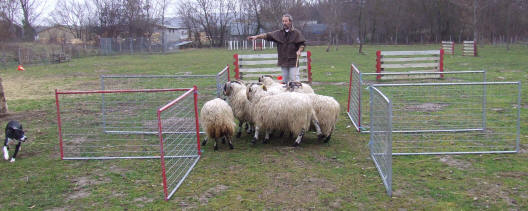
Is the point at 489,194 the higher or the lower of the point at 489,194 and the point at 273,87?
the lower

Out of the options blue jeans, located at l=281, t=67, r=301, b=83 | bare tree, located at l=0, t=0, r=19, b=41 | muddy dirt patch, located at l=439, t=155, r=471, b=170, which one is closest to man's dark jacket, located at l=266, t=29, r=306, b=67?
blue jeans, located at l=281, t=67, r=301, b=83

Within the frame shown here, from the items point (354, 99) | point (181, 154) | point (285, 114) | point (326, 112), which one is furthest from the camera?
point (354, 99)

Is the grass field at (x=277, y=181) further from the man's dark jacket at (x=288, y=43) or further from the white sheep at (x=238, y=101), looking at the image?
the man's dark jacket at (x=288, y=43)

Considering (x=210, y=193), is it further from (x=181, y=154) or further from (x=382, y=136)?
(x=382, y=136)

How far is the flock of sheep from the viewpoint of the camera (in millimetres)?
7383

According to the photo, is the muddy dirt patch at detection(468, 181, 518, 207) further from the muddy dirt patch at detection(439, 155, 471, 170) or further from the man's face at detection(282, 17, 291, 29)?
the man's face at detection(282, 17, 291, 29)

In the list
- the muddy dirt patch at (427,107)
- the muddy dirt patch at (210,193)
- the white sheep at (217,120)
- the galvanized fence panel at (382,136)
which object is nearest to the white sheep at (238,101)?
the white sheep at (217,120)

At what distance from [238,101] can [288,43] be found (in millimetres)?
1843

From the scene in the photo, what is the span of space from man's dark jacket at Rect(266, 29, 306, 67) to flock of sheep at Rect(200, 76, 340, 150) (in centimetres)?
101

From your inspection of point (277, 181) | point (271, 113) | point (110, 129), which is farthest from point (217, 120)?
point (110, 129)

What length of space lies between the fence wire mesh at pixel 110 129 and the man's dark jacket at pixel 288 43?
99.8 inches

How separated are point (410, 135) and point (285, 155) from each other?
104 inches

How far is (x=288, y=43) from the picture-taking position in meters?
9.22

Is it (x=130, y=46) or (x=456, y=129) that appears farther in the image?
(x=130, y=46)
